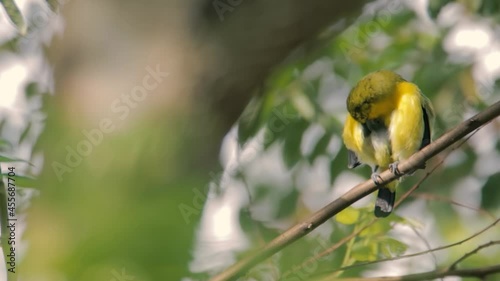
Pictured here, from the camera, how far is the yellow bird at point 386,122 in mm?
1447

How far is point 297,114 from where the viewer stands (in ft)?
6.09

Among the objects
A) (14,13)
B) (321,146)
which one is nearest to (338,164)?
(321,146)

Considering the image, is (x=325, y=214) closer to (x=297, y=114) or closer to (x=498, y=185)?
(x=498, y=185)

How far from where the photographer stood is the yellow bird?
57.0 inches

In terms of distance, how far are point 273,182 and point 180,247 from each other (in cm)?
143

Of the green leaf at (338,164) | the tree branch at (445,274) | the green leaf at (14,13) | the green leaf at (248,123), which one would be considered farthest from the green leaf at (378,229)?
the green leaf at (14,13)

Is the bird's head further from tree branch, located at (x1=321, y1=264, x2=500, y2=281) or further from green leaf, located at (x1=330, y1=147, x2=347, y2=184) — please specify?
tree branch, located at (x1=321, y1=264, x2=500, y2=281)

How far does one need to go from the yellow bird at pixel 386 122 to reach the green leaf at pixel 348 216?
0.14 metres

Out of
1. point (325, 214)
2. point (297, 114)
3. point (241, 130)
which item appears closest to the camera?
point (241, 130)

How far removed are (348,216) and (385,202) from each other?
21cm

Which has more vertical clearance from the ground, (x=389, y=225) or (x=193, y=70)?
(x=193, y=70)

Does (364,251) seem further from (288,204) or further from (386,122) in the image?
(288,204)

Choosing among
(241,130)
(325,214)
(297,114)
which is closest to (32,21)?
(241,130)

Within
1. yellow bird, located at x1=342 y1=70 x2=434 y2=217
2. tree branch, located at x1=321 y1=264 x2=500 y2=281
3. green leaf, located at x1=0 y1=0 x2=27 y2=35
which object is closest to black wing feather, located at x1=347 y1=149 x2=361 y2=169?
yellow bird, located at x1=342 y1=70 x2=434 y2=217
